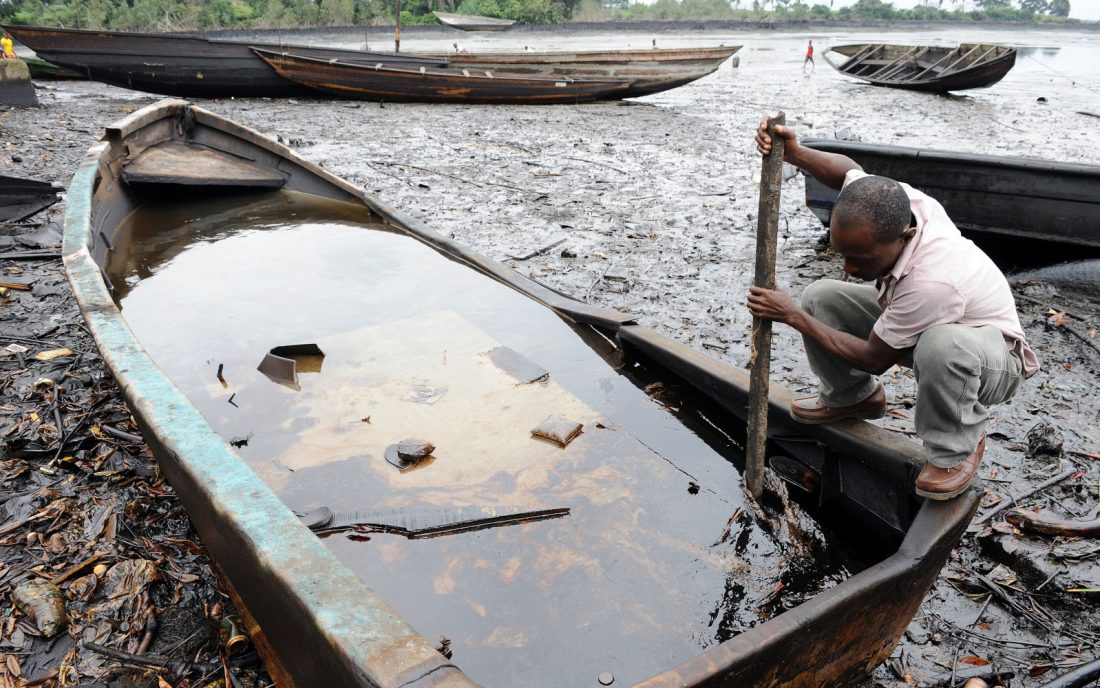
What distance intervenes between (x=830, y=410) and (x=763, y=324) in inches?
16.2

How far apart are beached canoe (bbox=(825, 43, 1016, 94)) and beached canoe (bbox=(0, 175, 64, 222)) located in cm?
1704

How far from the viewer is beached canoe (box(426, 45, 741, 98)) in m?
14.8

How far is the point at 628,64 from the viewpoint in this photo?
1529 centimetres

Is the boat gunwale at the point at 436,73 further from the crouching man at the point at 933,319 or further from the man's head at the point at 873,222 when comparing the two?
the man's head at the point at 873,222

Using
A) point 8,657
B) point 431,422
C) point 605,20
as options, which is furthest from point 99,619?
point 605,20

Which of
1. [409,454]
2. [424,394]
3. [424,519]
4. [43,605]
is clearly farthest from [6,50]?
[424,519]

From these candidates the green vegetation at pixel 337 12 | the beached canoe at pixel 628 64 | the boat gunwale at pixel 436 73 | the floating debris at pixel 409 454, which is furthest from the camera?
the green vegetation at pixel 337 12

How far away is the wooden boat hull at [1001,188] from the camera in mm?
5094

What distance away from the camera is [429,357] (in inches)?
148

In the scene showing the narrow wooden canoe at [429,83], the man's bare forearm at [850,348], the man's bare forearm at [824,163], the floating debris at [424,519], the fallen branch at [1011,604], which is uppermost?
the narrow wooden canoe at [429,83]

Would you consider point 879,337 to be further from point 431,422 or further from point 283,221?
point 283,221

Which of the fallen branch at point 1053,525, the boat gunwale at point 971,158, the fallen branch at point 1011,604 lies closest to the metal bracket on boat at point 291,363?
the fallen branch at point 1011,604

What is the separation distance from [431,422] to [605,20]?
169 ft

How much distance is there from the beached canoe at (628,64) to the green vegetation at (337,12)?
69.3ft
